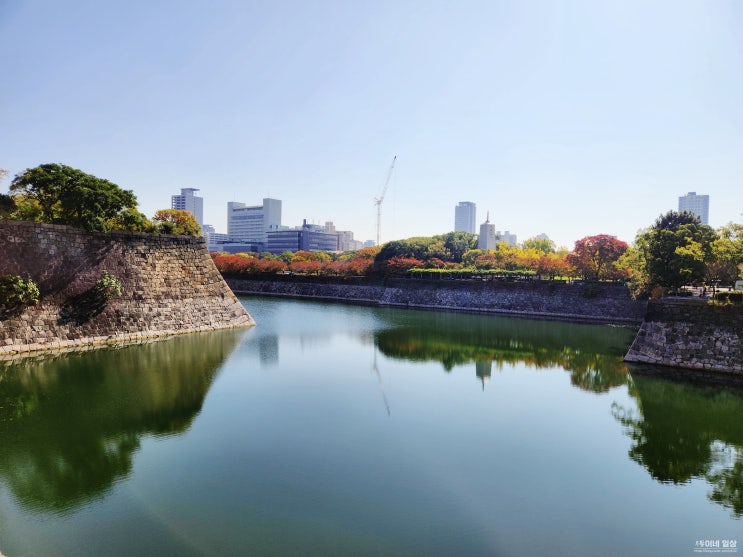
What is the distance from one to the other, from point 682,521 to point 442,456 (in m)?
4.95

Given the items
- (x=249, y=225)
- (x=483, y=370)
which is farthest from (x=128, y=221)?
(x=249, y=225)

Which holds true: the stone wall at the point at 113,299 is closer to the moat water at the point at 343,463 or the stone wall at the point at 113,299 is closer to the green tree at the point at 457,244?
the moat water at the point at 343,463

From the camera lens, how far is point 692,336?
68.0 ft

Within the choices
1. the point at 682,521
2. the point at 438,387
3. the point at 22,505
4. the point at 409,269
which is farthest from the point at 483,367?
the point at 409,269

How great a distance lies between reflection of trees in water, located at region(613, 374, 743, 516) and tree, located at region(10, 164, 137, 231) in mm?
25725

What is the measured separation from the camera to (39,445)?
1105cm

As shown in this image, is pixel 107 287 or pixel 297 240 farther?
pixel 297 240

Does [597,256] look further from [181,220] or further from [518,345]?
[181,220]

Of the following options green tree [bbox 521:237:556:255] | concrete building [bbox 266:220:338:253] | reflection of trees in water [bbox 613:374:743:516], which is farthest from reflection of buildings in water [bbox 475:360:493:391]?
concrete building [bbox 266:220:338:253]

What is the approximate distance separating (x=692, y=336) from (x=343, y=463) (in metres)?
18.2

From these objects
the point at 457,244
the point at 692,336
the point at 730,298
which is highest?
the point at 457,244

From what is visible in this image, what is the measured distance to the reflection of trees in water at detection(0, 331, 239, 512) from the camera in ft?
31.4

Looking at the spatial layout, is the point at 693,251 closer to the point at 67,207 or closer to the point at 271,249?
the point at 67,207

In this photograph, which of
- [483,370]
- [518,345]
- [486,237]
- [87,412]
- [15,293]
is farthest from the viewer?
[486,237]
